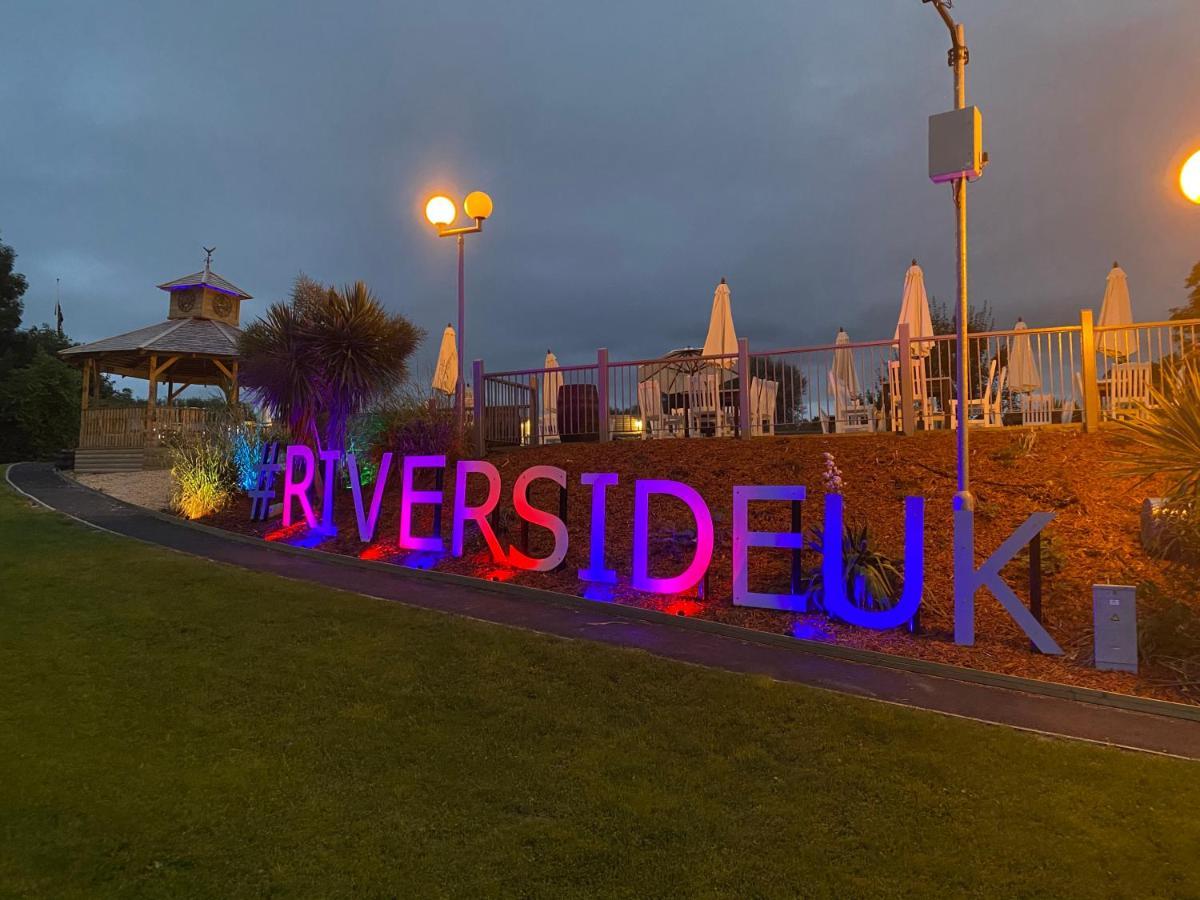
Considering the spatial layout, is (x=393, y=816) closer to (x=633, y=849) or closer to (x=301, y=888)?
(x=301, y=888)

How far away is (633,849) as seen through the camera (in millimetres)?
3131

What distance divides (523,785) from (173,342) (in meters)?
26.5

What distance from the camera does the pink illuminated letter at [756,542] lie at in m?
6.92

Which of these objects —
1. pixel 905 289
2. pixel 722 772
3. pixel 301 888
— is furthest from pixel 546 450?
pixel 301 888

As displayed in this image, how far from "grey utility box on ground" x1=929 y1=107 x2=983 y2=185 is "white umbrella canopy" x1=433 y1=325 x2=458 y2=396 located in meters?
12.6

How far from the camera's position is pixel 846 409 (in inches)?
493

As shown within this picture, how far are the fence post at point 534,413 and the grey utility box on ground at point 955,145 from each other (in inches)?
364

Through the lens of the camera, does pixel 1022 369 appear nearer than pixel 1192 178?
No

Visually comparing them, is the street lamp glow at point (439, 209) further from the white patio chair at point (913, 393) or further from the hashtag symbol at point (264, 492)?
the white patio chair at point (913, 393)

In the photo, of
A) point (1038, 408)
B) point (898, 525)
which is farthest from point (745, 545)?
point (1038, 408)

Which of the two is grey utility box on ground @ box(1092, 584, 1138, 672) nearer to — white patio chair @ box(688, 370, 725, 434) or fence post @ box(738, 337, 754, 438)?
fence post @ box(738, 337, 754, 438)

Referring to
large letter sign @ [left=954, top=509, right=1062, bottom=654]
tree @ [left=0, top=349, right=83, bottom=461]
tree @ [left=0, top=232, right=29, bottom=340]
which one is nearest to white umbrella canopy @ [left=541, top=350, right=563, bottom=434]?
large letter sign @ [left=954, top=509, right=1062, bottom=654]

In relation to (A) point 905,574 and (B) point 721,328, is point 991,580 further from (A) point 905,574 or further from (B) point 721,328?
(B) point 721,328

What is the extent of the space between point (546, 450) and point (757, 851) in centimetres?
1029
